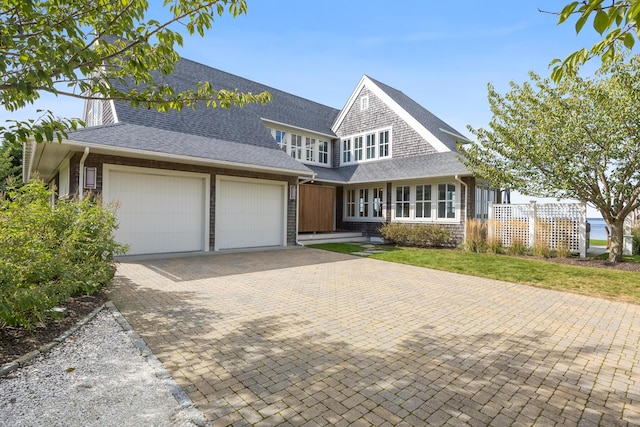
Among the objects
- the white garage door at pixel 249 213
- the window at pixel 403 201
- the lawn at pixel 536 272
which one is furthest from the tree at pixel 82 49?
the window at pixel 403 201

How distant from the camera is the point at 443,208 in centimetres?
1538

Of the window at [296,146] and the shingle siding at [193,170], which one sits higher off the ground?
the window at [296,146]

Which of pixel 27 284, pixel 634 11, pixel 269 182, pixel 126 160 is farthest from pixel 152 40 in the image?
pixel 269 182

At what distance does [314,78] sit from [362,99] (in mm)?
7166

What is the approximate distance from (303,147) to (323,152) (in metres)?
1.71

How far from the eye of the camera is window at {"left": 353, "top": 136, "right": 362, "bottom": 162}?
64.4 ft

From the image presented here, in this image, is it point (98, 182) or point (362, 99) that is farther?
point (362, 99)

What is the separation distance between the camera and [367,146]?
19281 mm

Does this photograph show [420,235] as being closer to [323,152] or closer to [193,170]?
[323,152]

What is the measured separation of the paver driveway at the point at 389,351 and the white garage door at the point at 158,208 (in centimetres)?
353

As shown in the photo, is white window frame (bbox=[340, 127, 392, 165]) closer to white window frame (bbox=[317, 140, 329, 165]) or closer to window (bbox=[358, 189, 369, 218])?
white window frame (bbox=[317, 140, 329, 165])

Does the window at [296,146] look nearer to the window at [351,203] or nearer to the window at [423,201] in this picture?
the window at [351,203]

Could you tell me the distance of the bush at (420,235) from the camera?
1477 cm

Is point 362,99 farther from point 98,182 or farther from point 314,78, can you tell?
point 98,182
